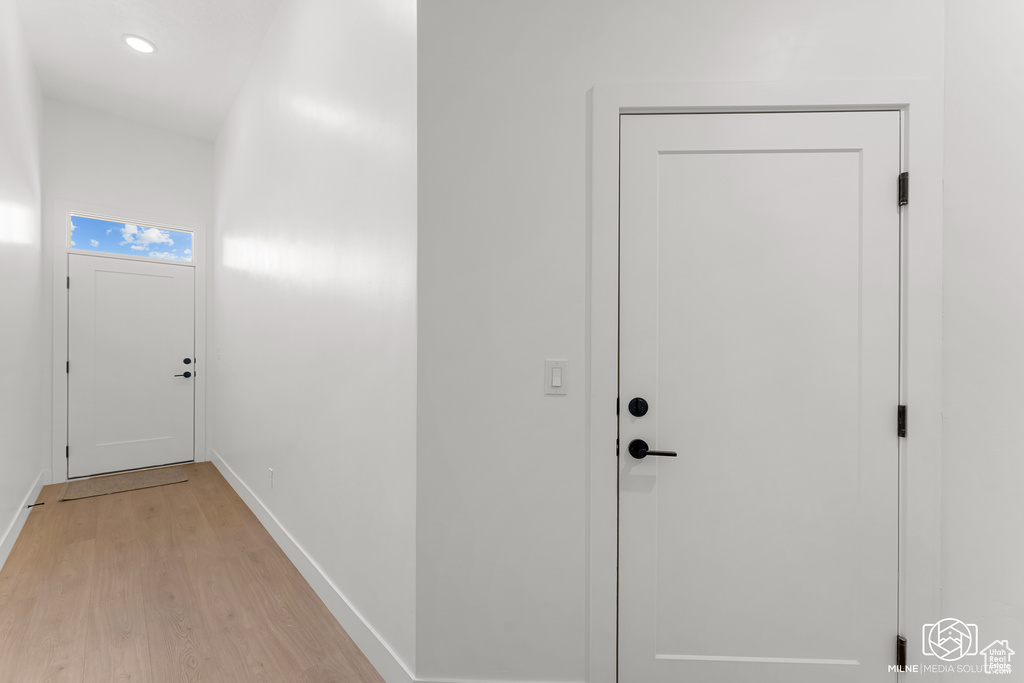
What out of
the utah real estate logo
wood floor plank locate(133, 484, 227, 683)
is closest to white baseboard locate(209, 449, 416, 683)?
wood floor plank locate(133, 484, 227, 683)

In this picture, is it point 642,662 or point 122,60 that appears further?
point 122,60

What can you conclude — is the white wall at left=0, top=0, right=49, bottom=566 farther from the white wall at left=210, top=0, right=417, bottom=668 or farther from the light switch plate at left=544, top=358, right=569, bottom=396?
the light switch plate at left=544, top=358, right=569, bottom=396

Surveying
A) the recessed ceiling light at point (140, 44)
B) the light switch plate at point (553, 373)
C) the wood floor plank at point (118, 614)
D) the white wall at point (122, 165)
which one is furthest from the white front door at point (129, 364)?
the light switch plate at point (553, 373)

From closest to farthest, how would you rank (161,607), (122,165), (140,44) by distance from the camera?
(161,607)
(140,44)
(122,165)

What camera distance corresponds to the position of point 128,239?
3.97 metres

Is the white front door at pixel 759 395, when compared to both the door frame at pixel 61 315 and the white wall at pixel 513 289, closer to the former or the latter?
the white wall at pixel 513 289

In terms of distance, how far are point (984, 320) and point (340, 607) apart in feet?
8.48

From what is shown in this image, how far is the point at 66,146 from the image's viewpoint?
12.0ft

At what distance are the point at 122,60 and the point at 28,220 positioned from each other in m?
1.31

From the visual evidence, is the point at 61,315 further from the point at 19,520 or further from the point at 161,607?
the point at 161,607

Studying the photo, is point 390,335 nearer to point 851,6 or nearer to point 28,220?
point 851,6

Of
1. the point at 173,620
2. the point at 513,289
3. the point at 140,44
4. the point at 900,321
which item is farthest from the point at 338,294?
the point at 140,44

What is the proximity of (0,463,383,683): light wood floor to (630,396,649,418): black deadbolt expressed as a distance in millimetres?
1367

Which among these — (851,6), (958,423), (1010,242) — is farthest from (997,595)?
(851,6)
